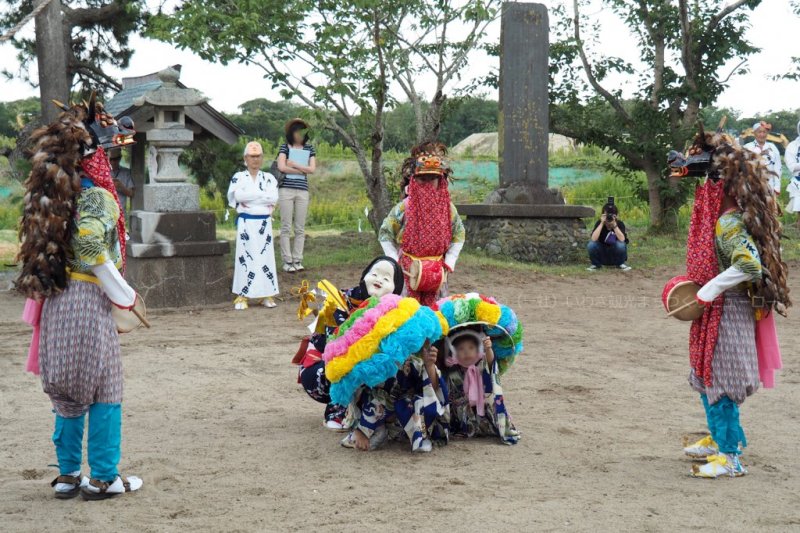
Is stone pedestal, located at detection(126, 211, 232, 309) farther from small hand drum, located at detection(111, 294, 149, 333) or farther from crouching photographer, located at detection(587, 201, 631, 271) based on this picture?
small hand drum, located at detection(111, 294, 149, 333)

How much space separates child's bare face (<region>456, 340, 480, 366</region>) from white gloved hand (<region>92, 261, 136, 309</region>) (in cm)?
184

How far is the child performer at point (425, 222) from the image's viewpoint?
6.71 meters

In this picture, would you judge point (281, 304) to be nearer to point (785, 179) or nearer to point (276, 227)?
point (276, 227)

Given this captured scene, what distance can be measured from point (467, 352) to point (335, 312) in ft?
2.52

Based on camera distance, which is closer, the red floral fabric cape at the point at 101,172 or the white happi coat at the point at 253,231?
the red floral fabric cape at the point at 101,172

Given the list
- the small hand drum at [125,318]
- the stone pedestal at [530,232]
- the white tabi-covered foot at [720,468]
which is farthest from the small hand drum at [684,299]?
the stone pedestal at [530,232]

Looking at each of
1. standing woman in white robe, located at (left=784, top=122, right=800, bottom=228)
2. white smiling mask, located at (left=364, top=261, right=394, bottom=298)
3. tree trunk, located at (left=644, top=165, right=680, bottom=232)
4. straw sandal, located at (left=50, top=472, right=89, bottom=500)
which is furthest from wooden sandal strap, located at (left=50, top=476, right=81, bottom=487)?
tree trunk, located at (left=644, top=165, right=680, bottom=232)

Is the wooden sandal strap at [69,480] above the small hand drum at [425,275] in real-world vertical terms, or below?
below

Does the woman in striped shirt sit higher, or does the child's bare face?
the woman in striped shirt

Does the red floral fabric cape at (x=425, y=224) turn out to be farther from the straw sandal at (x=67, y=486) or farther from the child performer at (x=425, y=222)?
the straw sandal at (x=67, y=486)

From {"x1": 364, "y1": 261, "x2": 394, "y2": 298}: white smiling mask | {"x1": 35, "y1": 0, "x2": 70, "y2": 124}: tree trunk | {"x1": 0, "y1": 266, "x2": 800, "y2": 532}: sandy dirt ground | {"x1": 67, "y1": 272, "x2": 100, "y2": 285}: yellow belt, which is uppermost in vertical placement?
{"x1": 35, "y1": 0, "x2": 70, "y2": 124}: tree trunk

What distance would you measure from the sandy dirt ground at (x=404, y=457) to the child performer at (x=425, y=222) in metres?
1.10

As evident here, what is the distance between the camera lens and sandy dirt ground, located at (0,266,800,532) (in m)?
4.32

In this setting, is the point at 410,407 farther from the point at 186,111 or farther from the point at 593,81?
the point at 593,81
